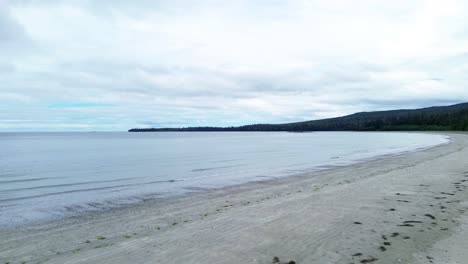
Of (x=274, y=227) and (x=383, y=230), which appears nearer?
(x=383, y=230)

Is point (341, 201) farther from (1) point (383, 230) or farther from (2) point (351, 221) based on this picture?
(1) point (383, 230)

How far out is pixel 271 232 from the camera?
8.27 meters

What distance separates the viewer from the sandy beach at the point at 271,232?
21.9 ft

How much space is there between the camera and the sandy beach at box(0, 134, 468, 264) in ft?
21.9

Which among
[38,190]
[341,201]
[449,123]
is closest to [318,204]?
[341,201]

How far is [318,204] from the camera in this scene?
→ 1173 centimetres

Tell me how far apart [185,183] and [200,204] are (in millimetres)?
6832

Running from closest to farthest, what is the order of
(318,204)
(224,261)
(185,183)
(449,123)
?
1. (224,261)
2. (318,204)
3. (185,183)
4. (449,123)

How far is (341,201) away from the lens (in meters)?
12.1

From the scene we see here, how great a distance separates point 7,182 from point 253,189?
610 inches

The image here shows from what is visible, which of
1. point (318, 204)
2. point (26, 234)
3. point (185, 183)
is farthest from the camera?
point (185, 183)

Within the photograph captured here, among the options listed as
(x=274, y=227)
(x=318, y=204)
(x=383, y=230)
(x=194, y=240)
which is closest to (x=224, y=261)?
(x=194, y=240)

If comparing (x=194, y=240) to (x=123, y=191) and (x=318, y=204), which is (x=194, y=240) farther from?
(x=123, y=191)

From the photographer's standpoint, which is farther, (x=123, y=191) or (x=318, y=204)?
(x=123, y=191)
